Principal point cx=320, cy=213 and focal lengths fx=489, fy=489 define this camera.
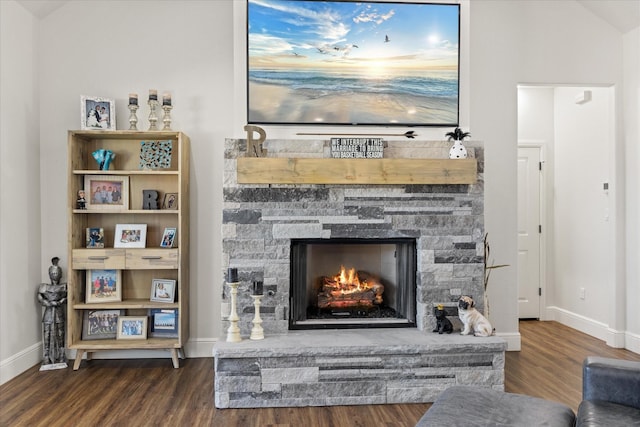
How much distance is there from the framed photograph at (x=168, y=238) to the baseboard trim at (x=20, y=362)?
4.09 ft

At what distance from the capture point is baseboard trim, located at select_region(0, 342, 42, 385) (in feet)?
11.2

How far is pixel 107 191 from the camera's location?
12.9 ft

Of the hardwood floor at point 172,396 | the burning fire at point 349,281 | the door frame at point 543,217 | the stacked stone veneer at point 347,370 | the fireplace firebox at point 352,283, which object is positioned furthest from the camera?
the door frame at point 543,217

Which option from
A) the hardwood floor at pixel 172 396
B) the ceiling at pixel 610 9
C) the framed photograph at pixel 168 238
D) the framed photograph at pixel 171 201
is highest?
the ceiling at pixel 610 9

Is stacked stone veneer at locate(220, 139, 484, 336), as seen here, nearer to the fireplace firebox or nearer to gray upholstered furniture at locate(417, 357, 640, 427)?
the fireplace firebox

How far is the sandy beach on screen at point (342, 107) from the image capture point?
362cm

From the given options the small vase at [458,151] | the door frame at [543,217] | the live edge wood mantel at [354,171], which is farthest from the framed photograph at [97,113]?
the door frame at [543,217]

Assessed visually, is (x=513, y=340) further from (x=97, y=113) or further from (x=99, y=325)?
(x=97, y=113)

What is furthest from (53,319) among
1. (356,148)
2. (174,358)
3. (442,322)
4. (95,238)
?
(442,322)

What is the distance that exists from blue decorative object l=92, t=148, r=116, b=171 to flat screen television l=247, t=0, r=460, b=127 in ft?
3.97

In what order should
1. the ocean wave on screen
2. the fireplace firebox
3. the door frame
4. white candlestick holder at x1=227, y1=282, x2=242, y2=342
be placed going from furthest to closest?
the door frame → the ocean wave on screen → the fireplace firebox → white candlestick holder at x1=227, y1=282, x2=242, y2=342

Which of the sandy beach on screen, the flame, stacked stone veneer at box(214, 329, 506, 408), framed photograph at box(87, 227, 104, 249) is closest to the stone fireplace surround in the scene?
stacked stone veneer at box(214, 329, 506, 408)

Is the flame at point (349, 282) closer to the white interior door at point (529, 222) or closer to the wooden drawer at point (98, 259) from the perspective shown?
the wooden drawer at point (98, 259)

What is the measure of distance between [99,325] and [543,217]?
14.9 feet
